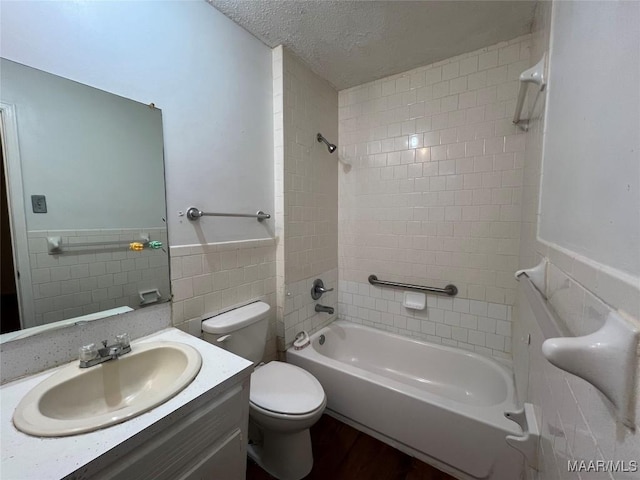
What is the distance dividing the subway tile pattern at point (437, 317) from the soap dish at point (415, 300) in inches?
2.0

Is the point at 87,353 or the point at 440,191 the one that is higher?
the point at 440,191

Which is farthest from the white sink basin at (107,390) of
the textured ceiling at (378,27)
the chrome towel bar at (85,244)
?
the textured ceiling at (378,27)

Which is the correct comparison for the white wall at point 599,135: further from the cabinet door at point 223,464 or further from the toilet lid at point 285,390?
the toilet lid at point 285,390

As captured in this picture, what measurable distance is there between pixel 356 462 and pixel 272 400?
67 cm

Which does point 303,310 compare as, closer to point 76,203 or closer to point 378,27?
point 76,203

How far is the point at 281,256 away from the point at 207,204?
61 centimetres

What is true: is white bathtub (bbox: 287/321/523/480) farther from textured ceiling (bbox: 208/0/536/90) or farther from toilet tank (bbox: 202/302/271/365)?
textured ceiling (bbox: 208/0/536/90)

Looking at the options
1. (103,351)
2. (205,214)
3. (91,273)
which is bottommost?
(103,351)

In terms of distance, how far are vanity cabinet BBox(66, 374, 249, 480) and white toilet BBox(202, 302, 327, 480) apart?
31cm

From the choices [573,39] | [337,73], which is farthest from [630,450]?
[337,73]

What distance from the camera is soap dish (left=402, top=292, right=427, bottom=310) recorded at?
79.3 inches

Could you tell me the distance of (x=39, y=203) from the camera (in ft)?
2.89
